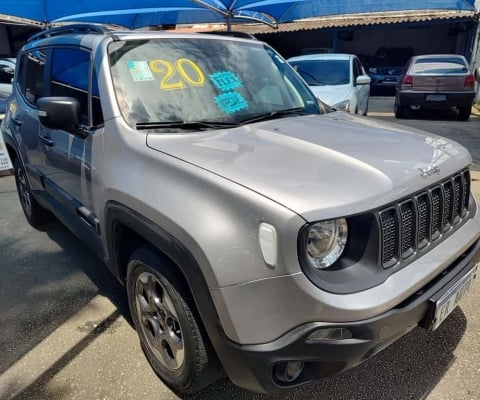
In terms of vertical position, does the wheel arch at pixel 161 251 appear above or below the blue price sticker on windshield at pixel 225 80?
below

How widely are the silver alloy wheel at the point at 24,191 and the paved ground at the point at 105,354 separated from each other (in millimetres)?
978

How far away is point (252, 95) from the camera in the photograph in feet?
8.95

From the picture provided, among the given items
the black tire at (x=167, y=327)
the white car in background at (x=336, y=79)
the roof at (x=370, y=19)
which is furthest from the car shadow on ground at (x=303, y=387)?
the roof at (x=370, y=19)

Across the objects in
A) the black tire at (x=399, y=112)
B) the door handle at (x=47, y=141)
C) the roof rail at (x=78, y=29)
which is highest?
the roof rail at (x=78, y=29)

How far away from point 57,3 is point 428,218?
45.5ft

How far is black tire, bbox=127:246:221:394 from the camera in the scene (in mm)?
1890

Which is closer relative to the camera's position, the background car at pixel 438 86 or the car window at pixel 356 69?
the car window at pixel 356 69

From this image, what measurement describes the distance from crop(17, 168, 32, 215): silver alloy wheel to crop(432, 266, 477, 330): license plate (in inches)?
152

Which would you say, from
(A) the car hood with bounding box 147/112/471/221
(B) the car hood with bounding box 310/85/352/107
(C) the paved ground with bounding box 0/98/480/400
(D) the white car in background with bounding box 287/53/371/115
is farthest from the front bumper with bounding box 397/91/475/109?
(A) the car hood with bounding box 147/112/471/221

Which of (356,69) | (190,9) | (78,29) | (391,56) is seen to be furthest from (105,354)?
(391,56)

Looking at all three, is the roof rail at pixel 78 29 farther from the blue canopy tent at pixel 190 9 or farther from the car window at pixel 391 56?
the car window at pixel 391 56

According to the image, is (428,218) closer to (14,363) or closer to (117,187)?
(117,187)

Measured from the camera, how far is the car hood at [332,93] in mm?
7035

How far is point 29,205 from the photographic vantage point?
438 cm
